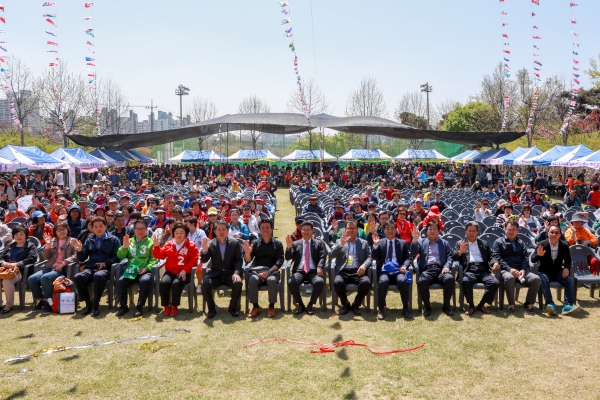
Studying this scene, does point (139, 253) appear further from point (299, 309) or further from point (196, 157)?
point (196, 157)

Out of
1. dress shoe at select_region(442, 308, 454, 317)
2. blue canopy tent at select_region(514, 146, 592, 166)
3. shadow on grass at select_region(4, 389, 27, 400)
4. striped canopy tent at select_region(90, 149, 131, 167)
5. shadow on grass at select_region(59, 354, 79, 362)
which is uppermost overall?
striped canopy tent at select_region(90, 149, 131, 167)

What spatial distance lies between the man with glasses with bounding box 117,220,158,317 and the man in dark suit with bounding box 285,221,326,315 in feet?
6.37

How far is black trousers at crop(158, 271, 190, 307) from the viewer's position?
668cm

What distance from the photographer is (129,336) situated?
5.90 metres

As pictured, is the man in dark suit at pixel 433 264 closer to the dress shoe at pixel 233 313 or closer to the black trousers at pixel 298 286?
the black trousers at pixel 298 286

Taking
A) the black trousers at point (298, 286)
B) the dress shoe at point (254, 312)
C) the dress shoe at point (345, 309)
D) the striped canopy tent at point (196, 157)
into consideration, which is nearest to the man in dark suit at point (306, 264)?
the black trousers at point (298, 286)

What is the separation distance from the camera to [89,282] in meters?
6.94

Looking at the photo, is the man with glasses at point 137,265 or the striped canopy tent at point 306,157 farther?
the striped canopy tent at point 306,157

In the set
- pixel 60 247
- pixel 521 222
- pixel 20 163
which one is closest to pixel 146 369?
pixel 60 247

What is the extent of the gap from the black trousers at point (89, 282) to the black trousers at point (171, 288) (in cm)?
82

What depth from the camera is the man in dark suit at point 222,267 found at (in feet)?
21.9

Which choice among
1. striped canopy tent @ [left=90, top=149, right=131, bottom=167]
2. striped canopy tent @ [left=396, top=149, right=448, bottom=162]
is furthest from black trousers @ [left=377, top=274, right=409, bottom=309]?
striped canopy tent @ [left=396, top=149, right=448, bottom=162]

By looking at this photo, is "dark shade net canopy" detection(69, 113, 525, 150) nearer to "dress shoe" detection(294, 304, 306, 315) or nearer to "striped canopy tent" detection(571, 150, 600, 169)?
"striped canopy tent" detection(571, 150, 600, 169)

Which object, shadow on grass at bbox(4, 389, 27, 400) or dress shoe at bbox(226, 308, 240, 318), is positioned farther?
dress shoe at bbox(226, 308, 240, 318)
